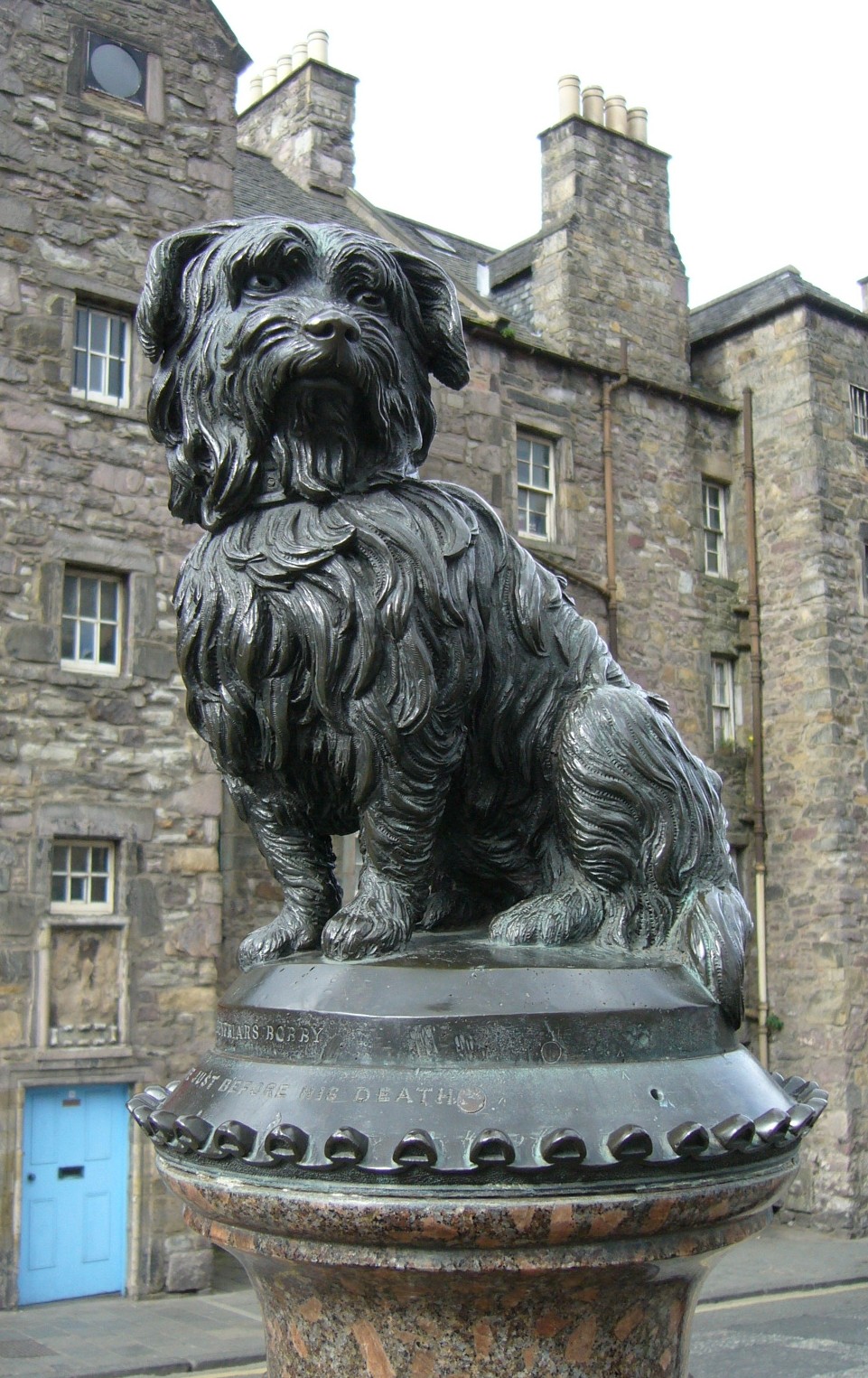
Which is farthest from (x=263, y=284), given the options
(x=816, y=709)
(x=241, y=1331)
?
(x=816, y=709)

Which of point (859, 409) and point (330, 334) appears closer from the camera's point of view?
point (330, 334)

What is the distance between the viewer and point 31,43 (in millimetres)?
11922

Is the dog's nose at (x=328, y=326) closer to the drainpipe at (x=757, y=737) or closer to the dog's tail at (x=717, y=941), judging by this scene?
the dog's tail at (x=717, y=941)

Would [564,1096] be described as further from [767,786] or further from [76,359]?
[767,786]

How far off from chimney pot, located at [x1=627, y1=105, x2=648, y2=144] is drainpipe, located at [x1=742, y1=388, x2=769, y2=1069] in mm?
3828

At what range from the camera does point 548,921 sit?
253cm

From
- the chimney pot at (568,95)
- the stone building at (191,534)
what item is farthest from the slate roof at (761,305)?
the chimney pot at (568,95)

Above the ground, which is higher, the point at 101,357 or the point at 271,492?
the point at 101,357

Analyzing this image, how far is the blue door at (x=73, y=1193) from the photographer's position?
10898 millimetres

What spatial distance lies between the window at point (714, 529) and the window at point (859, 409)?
198 cm

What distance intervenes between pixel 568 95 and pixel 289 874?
17403 mm

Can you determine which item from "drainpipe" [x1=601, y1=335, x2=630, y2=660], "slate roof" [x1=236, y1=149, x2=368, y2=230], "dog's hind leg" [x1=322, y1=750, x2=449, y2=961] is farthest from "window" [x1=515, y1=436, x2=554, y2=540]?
"dog's hind leg" [x1=322, y1=750, x2=449, y2=961]

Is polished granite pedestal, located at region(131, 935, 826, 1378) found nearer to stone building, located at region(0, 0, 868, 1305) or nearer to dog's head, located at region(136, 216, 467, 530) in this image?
dog's head, located at region(136, 216, 467, 530)

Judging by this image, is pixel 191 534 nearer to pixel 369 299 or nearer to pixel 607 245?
pixel 607 245
